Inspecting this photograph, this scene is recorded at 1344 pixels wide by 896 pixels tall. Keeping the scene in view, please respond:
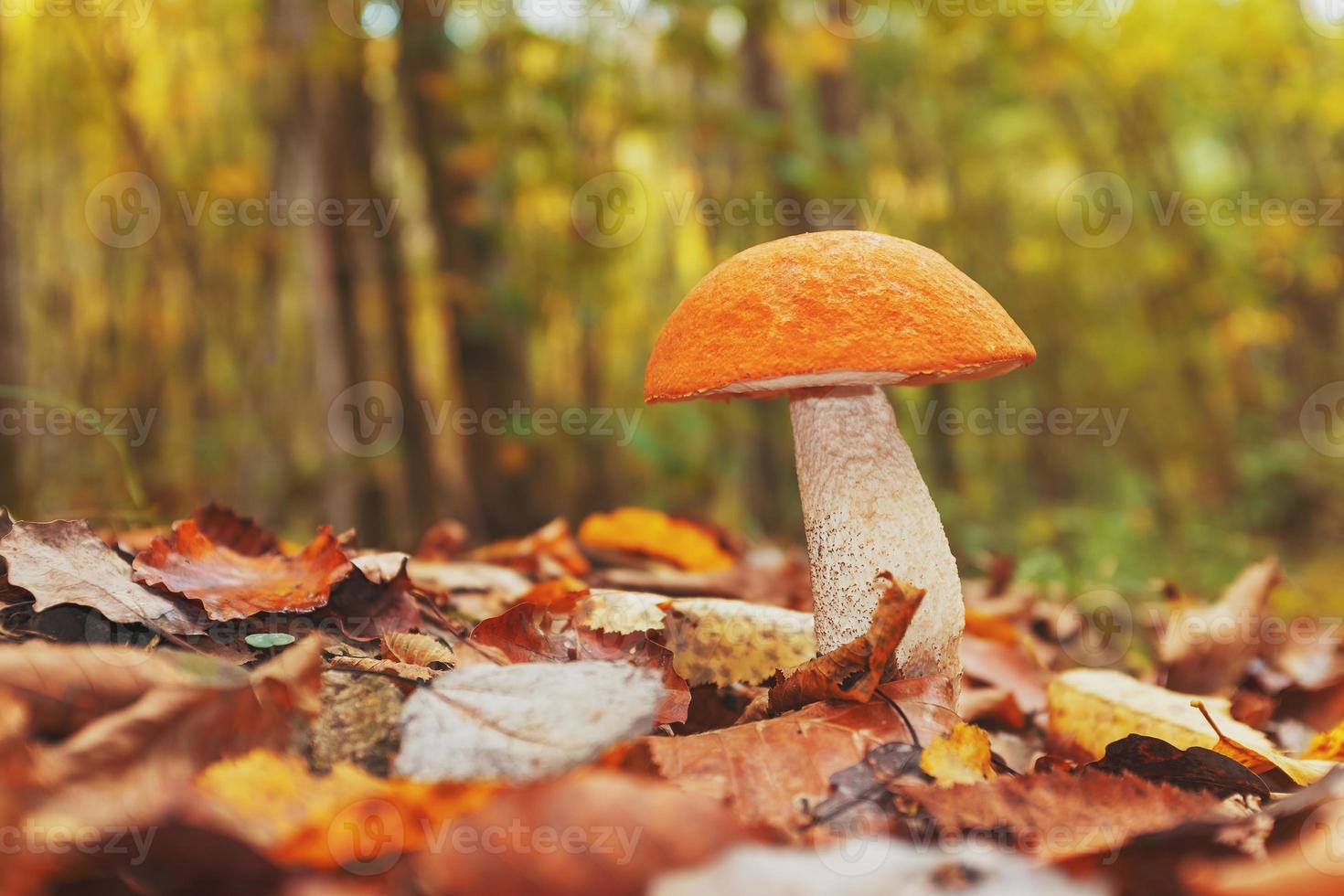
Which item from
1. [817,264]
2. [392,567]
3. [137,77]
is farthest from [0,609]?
[137,77]

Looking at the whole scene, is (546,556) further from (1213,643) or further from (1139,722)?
(1213,643)

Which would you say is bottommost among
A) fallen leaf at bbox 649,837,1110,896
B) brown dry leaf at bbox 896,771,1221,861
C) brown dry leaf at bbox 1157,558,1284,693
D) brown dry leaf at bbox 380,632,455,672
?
brown dry leaf at bbox 1157,558,1284,693

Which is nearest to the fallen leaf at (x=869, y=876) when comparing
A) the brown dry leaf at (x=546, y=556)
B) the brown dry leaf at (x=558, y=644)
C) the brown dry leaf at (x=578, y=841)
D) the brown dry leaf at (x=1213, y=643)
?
the brown dry leaf at (x=578, y=841)

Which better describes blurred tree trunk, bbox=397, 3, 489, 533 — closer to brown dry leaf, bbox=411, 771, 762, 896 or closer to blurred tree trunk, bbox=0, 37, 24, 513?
blurred tree trunk, bbox=0, 37, 24, 513

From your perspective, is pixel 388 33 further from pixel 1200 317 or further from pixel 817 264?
pixel 1200 317

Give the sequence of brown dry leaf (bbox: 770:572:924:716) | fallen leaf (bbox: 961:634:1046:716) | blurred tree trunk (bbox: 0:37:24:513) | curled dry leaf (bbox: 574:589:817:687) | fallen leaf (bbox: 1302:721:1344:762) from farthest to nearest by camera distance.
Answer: blurred tree trunk (bbox: 0:37:24:513)
fallen leaf (bbox: 961:634:1046:716)
curled dry leaf (bbox: 574:589:817:687)
fallen leaf (bbox: 1302:721:1344:762)
brown dry leaf (bbox: 770:572:924:716)

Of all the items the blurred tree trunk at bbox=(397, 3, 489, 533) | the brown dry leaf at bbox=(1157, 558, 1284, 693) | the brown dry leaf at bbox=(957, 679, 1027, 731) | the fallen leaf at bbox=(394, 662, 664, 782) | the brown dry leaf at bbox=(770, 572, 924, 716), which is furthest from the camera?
the blurred tree trunk at bbox=(397, 3, 489, 533)

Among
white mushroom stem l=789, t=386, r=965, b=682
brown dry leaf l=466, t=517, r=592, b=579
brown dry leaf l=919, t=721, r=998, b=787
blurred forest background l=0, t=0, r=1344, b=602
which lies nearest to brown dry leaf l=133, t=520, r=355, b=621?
blurred forest background l=0, t=0, r=1344, b=602
